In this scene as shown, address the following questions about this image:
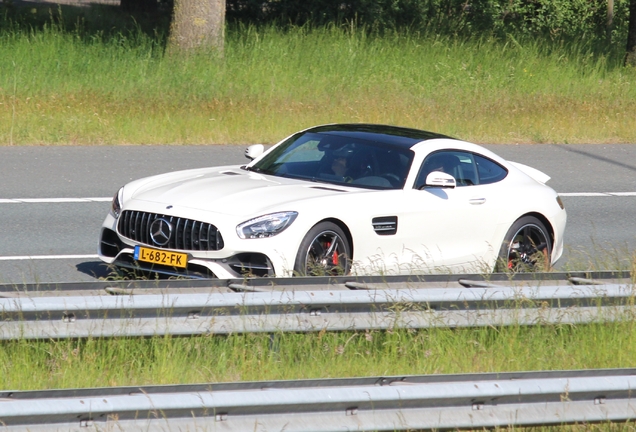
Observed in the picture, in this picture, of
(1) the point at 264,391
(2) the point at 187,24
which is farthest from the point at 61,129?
(1) the point at 264,391

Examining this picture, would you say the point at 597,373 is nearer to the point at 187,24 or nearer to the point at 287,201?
the point at 287,201

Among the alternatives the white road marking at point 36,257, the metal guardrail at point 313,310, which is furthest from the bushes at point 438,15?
the metal guardrail at point 313,310

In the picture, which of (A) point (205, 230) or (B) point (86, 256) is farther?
(B) point (86, 256)

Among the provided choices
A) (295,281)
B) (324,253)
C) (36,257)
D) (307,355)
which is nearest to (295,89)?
(36,257)

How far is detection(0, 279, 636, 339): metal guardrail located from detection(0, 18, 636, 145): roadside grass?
9.81 m

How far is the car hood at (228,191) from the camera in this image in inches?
298

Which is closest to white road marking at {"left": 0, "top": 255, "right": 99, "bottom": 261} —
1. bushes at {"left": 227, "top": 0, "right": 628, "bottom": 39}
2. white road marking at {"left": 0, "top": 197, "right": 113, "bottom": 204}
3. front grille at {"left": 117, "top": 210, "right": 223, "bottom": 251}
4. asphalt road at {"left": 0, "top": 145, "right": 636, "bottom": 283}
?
asphalt road at {"left": 0, "top": 145, "right": 636, "bottom": 283}

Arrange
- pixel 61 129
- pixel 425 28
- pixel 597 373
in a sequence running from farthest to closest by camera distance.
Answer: pixel 425 28
pixel 61 129
pixel 597 373

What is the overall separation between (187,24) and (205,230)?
40.9 feet

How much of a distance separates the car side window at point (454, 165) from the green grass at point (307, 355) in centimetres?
252

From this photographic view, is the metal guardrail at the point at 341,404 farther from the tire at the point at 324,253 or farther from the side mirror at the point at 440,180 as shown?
the side mirror at the point at 440,180

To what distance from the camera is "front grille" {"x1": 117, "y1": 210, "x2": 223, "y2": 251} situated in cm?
741

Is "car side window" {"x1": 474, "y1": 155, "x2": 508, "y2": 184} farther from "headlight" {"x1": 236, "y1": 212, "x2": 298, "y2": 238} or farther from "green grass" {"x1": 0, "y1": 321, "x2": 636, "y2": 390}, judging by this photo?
"green grass" {"x1": 0, "y1": 321, "x2": 636, "y2": 390}

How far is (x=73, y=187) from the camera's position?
12.3 meters
